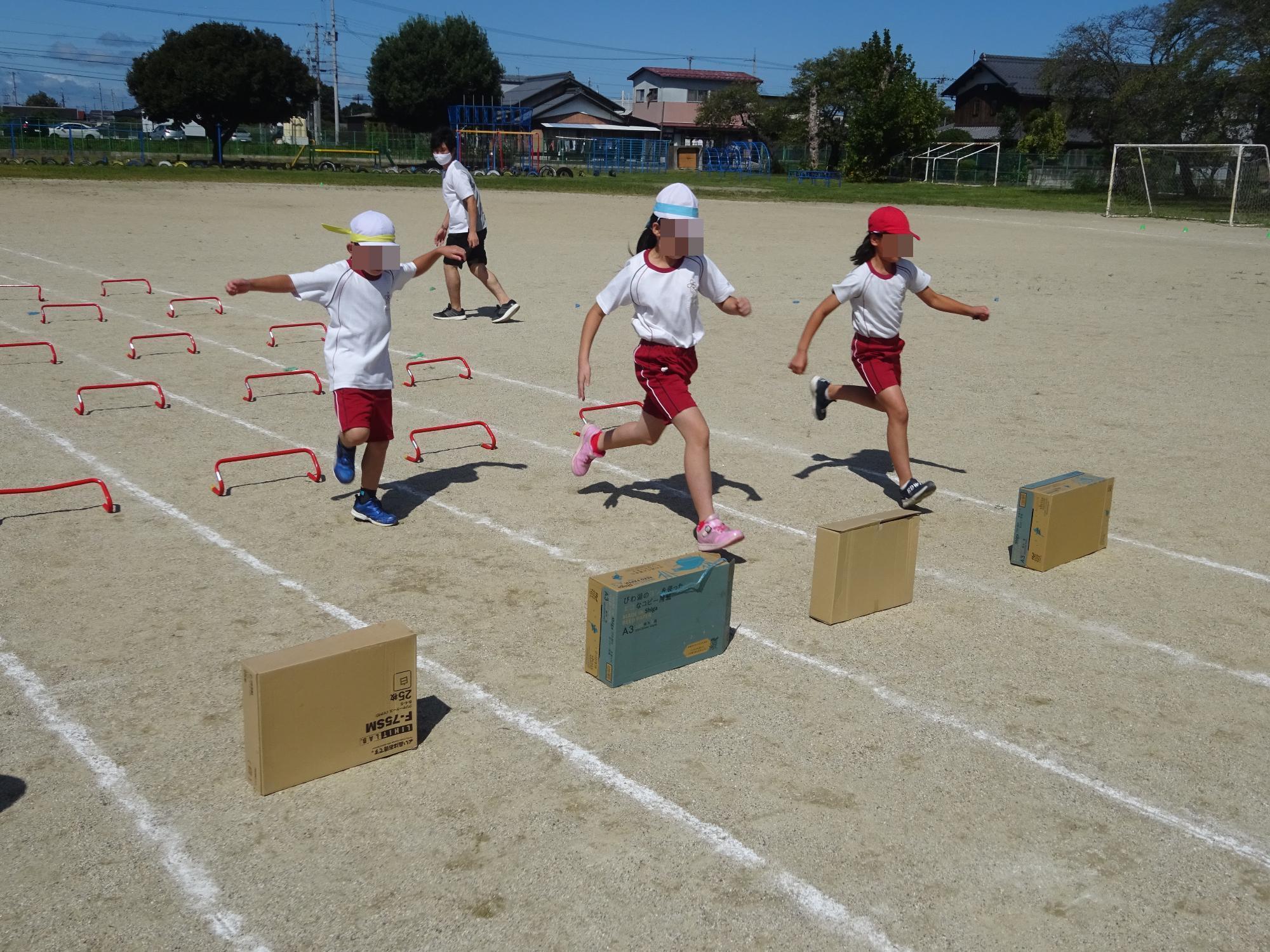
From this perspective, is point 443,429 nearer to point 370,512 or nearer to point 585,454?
point 585,454

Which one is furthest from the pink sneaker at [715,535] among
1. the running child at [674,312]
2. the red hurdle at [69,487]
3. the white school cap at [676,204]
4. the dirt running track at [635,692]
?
the red hurdle at [69,487]

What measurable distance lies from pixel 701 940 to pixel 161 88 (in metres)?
82.7

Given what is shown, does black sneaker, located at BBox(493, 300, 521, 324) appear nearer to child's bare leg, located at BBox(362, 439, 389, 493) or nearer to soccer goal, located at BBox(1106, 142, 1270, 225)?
child's bare leg, located at BBox(362, 439, 389, 493)

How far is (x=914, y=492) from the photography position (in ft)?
24.5

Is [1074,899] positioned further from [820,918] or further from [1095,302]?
[1095,302]

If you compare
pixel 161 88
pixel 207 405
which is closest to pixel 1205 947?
pixel 207 405

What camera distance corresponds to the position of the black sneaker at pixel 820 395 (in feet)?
28.5

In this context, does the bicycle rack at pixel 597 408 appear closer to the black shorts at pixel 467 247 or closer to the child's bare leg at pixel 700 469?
the child's bare leg at pixel 700 469

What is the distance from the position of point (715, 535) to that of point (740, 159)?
75459mm

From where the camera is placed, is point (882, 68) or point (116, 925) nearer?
point (116, 925)

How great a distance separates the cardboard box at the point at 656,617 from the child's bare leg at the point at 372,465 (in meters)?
2.50

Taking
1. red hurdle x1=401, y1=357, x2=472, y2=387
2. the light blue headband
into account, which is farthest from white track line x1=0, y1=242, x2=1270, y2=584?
the light blue headband

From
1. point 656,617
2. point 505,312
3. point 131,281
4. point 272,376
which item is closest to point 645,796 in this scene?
point 656,617

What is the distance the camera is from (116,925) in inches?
136
